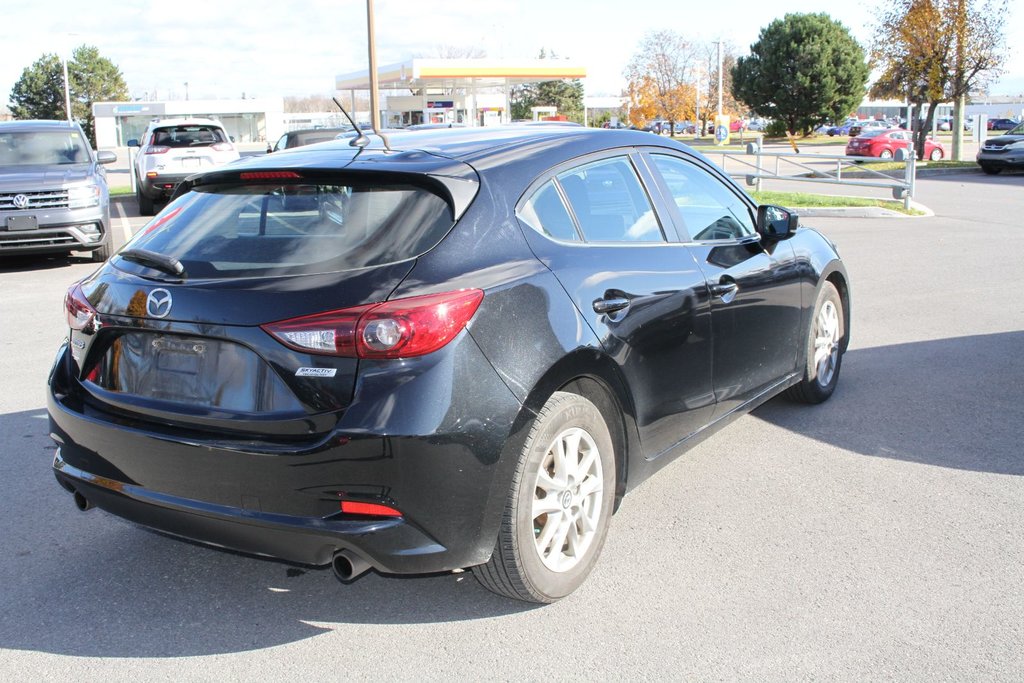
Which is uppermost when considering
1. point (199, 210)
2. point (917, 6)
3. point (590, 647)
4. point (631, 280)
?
point (917, 6)

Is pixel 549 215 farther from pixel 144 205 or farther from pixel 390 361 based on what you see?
pixel 144 205

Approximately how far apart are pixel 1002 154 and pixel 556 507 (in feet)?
94.3

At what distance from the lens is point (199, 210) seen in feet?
12.1

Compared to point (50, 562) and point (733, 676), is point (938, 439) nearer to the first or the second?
Answer: point (733, 676)

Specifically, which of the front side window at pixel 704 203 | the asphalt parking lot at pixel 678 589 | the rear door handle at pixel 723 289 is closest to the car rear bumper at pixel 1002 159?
the asphalt parking lot at pixel 678 589

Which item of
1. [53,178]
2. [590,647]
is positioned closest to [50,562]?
[590,647]

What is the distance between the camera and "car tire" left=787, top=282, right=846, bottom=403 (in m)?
5.74

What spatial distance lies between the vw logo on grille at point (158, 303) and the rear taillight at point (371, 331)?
416 millimetres

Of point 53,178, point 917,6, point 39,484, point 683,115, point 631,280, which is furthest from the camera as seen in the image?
point 683,115

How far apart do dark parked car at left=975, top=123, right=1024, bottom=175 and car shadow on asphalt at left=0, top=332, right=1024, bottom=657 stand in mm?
25369

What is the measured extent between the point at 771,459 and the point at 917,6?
30.2m

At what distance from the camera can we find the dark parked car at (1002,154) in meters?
27.7

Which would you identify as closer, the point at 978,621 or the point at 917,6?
the point at 978,621

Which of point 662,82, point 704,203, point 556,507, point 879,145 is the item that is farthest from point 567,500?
point 662,82
